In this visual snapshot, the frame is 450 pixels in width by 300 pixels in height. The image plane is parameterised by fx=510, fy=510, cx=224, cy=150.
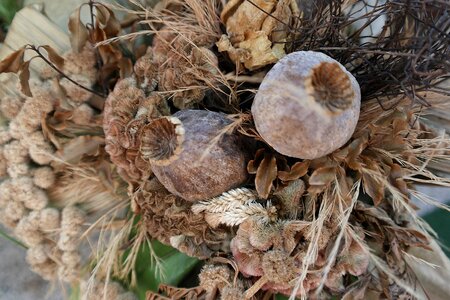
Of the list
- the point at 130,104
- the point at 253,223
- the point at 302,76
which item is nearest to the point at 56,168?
the point at 130,104

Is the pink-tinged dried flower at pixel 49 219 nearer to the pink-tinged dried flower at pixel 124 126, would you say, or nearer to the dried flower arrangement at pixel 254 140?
the dried flower arrangement at pixel 254 140

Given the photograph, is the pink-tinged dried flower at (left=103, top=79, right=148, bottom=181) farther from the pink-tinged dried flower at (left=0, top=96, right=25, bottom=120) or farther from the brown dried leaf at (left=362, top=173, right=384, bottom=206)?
the brown dried leaf at (left=362, top=173, right=384, bottom=206)

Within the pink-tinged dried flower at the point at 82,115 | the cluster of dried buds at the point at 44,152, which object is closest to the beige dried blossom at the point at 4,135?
the cluster of dried buds at the point at 44,152

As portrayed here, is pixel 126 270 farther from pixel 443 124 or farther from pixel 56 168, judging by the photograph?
pixel 443 124

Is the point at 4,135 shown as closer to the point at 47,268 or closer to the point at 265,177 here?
the point at 47,268

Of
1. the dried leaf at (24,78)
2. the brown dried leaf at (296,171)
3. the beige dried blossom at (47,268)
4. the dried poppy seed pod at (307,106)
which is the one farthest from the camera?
the beige dried blossom at (47,268)

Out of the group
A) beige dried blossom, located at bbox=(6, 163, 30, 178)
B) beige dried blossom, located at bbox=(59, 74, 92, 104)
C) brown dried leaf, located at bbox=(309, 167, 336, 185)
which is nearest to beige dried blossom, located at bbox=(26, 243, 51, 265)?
beige dried blossom, located at bbox=(6, 163, 30, 178)
